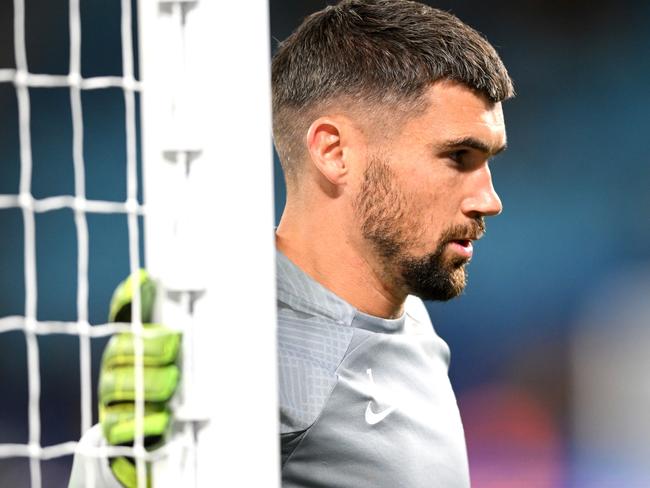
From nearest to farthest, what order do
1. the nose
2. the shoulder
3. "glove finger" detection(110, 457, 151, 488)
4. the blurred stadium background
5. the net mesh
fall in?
1. the net mesh
2. "glove finger" detection(110, 457, 151, 488)
3. the shoulder
4. the nose
5. the blurred stadium background

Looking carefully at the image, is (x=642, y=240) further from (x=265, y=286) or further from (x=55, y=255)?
(x=265, y=286)

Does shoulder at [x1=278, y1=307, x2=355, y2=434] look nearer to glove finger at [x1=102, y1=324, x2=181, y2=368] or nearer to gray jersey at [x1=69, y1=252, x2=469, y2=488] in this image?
gray jersey at [x1=69, y1=252, x2=469, y2=488]

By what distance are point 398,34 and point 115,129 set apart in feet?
5.87

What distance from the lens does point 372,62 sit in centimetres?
115

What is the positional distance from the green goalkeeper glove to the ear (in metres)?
0.44

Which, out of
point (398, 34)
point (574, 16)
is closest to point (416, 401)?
point (398, 34)

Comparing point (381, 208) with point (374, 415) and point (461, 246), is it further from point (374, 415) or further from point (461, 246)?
point (374, 415)

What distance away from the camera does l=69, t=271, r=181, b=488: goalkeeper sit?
2.25 feet

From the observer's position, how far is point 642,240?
2750 millimetres

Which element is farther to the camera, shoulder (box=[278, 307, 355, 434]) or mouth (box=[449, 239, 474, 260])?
mouth (box=[449, 239, 474, 260])

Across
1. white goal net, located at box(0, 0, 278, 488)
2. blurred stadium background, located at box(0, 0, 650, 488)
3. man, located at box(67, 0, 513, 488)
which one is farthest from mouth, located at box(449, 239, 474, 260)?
blurred stadium background, located at box(0, 0, 650, 488)

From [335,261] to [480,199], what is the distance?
0.19m

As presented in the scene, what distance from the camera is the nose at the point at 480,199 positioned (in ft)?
3.67

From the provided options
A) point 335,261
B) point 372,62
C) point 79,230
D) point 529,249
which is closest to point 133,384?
point 79,230
